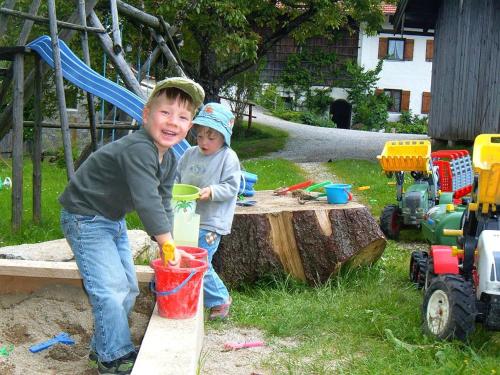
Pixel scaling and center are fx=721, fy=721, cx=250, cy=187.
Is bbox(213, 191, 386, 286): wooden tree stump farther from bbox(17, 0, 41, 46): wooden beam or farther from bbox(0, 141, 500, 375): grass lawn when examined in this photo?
bbox(17, 0, 41, 46): wooden beam

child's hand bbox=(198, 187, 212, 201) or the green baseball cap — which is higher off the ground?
the green baseball cap

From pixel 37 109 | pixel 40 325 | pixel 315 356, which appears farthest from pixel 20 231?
pixel 315 356

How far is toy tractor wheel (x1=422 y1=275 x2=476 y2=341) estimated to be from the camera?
3641 mm

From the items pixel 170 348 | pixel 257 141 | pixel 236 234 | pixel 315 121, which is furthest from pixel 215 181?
pixel 315 121

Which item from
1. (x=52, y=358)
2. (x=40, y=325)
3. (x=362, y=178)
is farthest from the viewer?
Answer: (x=362, y=178)

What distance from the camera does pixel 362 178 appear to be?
12133mm

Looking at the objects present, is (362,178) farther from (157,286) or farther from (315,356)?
(157,286)

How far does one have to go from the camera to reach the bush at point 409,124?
30.9 m

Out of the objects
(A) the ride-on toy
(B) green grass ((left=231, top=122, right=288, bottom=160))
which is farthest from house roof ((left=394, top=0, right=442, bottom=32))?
(A) the ride-on toy

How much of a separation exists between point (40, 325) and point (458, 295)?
6.98 feet

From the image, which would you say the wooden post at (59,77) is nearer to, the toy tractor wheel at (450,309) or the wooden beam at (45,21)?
Answer: the wooden beam at (45,21)

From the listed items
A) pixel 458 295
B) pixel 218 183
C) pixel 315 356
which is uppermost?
pixel 218 183

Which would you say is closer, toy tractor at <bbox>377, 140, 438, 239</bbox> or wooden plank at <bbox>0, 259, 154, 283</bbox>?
wooden plank at <bbox>0, 259, 154, 283</bbox>

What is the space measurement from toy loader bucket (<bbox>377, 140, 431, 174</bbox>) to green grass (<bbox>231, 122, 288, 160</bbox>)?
11489 mm
